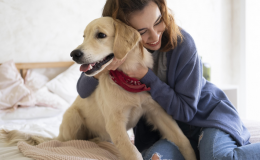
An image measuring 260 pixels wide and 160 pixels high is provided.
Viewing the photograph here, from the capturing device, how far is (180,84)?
49.8 inches

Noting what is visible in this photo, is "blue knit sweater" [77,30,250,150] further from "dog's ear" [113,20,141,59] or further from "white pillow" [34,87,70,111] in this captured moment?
"white pillow" [34,87,70,111]

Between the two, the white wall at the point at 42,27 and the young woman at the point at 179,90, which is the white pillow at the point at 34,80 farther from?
the young woman at the point at 179,90

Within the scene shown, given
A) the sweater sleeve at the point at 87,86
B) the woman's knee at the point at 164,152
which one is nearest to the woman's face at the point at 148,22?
the sweater sleeve at the point at 87,86

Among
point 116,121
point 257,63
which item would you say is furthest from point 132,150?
point 257,63

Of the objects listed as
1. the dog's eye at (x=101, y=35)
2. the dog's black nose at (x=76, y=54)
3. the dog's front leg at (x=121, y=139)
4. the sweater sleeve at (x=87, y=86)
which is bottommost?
the dog's front leg at (x=121, y=139)

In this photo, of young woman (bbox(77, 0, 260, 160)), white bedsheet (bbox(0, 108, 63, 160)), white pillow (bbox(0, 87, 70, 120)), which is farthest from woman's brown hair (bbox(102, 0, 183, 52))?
white pillow (bbox(0, 87, 70, 120))

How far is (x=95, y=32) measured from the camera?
113 centimetres

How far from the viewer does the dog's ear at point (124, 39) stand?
3.56ft

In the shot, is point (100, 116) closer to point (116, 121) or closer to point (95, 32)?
point (116, 121)

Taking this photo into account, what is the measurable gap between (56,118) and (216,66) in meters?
3.03

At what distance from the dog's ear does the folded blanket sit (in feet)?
1.72

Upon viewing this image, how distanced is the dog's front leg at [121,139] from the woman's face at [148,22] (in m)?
0.48

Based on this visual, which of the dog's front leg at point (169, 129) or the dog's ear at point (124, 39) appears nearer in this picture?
the dog's ear at point (124, 39)

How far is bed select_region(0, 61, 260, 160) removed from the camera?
75.3 inches
